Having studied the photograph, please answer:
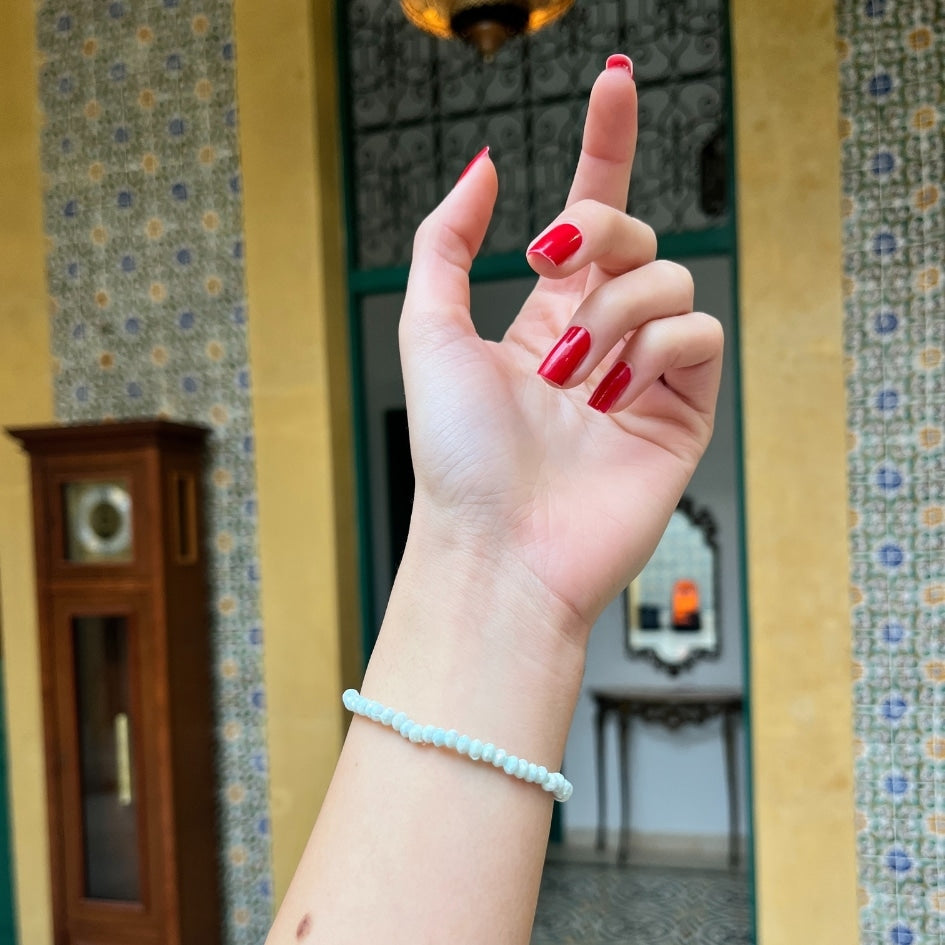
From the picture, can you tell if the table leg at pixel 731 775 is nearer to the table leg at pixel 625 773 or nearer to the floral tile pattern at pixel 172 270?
the table leg at pixel 625 773

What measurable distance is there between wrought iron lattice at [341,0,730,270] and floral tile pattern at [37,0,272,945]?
17.6 inches

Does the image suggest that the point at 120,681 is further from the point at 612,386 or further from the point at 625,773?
the point at 625,773

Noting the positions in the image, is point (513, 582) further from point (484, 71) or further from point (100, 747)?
point (484, 71)

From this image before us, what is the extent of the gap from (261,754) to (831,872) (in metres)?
1.63

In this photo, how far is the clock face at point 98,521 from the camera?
2.41m

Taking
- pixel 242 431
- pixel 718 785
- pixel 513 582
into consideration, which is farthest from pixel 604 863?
pixel 513 582

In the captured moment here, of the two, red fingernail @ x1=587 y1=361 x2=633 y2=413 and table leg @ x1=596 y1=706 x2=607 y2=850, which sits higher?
red fingernail @ x1=587 y1=361 x2=633 y2=413

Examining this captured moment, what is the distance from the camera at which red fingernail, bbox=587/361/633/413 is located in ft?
2.28

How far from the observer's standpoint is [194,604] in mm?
2502

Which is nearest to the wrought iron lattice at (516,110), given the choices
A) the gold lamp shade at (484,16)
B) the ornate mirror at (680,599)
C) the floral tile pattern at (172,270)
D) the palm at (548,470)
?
the floral tile pattern at (172,270)

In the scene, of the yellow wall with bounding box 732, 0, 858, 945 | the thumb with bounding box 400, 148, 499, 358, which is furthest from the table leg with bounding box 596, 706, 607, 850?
the thumb with bounding box 400, 148, 499, 358

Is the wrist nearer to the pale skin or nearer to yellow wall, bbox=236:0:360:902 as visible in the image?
the pale skin

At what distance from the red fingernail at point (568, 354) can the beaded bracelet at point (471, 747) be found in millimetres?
283

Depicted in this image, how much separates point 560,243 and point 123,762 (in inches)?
91.3
